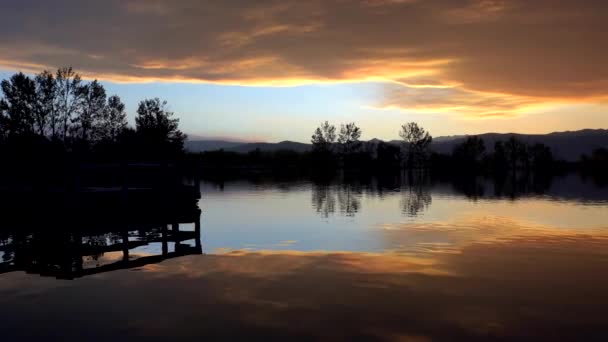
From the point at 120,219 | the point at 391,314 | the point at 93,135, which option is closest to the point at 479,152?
the point at 93,135

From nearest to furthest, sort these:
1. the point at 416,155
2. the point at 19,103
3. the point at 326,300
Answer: the point at 326,300
the point at 19,103
the point at 416,155

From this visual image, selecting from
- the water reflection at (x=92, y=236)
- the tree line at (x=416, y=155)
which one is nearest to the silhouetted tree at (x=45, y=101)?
the water reflection at (x=92, y=236)

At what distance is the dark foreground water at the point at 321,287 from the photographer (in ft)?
28.8

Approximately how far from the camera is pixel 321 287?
465 inches

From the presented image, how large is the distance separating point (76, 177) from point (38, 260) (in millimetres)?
9246

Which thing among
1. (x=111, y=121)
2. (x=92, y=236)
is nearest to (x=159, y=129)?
(x=111, y=121)

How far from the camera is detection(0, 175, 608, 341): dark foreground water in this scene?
8766mm

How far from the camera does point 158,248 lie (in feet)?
59.3

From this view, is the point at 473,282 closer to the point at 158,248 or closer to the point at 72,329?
the point at 72,329

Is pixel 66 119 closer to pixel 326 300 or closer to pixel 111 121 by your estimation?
pixel 111 121

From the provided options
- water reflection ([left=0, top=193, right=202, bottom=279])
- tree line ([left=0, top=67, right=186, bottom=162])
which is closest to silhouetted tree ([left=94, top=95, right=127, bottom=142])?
tree line ([left=0, top=67, right=186, bottom=162])

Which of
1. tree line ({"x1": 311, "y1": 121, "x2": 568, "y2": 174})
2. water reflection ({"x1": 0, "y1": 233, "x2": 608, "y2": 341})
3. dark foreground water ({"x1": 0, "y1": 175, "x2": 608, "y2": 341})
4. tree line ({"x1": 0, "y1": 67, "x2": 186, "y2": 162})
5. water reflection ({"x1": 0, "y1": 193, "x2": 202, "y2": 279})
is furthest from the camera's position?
tree line ({"x1": 311, "y1": 121, "x2": 568, "y2": 174})

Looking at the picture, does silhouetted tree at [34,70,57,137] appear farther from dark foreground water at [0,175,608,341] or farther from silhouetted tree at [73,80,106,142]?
dark foreground water at [0,175,608,341]

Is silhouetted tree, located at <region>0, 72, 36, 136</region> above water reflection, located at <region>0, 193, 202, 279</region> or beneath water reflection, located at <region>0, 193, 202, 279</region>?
above
